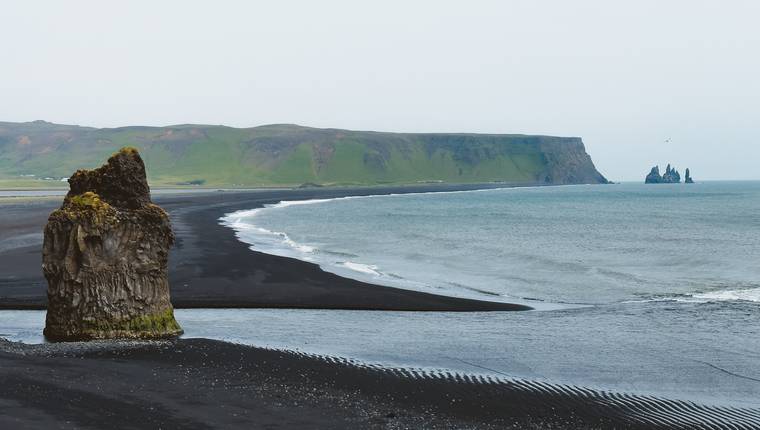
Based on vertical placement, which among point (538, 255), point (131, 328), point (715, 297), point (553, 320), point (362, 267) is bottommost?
point (362, 267)

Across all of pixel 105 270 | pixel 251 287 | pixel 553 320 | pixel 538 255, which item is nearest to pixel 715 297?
pixel 553 320

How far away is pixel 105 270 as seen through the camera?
23156 mm

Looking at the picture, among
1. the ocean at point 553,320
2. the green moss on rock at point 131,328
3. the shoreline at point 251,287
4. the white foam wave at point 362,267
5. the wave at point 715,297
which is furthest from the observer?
the white foam wave at point 362,267

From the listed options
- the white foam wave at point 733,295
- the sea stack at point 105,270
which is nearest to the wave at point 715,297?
the white foam wave at point 733,295

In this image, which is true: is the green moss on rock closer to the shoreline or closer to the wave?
the shoreline

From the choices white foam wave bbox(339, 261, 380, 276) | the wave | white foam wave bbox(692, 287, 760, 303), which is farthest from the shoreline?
white foam wave bbox(692, 287, 760, 303)

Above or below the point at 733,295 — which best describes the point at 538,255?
below

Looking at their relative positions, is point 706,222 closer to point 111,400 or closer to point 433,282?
point 433,282

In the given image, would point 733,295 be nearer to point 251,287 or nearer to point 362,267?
point 362,267

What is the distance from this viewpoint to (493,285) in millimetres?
40125

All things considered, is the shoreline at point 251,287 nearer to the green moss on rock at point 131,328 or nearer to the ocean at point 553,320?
the ocean at point 553,320

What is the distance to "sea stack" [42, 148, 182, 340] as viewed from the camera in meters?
23.0

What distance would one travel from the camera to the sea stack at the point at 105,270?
75.4 feet

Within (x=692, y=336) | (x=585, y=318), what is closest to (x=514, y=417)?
(x=692, y=336)
